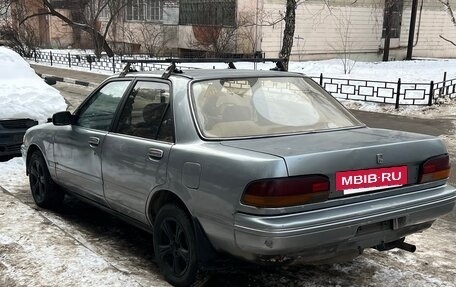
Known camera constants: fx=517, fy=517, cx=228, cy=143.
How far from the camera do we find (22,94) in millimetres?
7922

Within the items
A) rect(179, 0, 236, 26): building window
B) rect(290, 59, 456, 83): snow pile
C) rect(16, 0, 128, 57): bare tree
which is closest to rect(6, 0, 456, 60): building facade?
rect(179, 0, 236, 26): building window

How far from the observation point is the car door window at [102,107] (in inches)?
169

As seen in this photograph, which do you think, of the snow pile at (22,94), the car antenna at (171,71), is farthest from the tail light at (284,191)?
the snow pile at (22,94)

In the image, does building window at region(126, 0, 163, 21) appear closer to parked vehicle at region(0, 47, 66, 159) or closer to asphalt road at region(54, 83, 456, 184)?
asphalt road at region(54, 83, 456, 184)

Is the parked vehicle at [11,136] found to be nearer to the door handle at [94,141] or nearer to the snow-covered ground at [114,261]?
the snow-covered ground at [114,261]

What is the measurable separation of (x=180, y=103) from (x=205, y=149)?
0.53 m

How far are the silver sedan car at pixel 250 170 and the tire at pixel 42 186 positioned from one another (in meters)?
0.79

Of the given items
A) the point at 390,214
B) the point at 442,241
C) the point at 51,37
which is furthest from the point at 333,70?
the point at 51,37

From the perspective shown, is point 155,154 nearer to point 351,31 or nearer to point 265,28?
point 265,28

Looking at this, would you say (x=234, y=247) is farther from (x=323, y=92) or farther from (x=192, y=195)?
(x=323, y=92)

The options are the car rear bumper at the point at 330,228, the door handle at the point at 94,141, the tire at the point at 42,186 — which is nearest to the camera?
the car rear bumper at the point at 330,228

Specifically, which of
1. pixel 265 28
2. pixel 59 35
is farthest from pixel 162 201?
pixel 59 35

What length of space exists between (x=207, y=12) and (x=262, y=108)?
2700 centimetres

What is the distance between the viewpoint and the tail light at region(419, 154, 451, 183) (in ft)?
10.9
